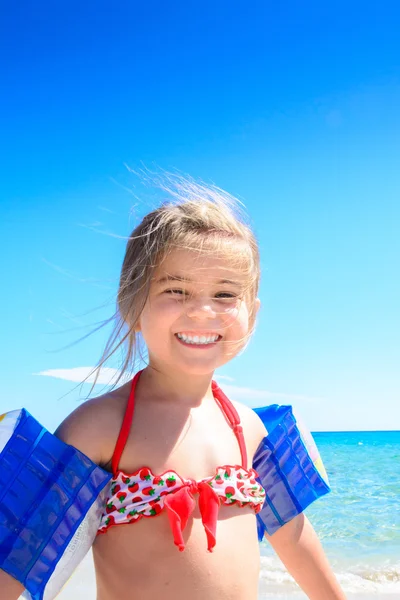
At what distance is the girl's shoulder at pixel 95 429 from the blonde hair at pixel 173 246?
23 cm

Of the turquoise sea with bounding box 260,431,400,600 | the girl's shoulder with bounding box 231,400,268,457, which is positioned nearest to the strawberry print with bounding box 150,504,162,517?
the girl's shoulder with bounding box 231,400,268,457

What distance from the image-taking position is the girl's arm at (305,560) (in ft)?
7.17

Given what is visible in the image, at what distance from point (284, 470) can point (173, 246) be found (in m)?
0.95

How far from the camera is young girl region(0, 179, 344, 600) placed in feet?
5.62

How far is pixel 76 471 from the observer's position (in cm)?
170

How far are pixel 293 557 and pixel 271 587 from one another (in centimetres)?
220

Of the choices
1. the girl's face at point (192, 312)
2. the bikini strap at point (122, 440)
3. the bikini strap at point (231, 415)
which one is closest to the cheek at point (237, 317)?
the girl's face at point (192, 312)

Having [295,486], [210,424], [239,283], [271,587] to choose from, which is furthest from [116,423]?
[271,587]

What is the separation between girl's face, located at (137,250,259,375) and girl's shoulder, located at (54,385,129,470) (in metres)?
0.24

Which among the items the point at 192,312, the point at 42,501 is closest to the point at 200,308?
the point at 192,312

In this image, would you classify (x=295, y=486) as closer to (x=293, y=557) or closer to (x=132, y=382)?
(x=293, y=557)

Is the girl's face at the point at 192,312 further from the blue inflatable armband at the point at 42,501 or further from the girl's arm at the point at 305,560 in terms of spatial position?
the girl's arm at the point at 305,560

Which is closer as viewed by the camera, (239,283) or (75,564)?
(75,564)

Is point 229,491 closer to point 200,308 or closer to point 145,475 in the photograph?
point 145,475
